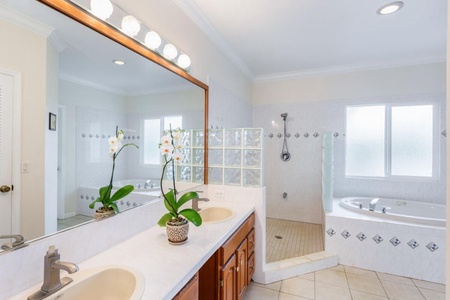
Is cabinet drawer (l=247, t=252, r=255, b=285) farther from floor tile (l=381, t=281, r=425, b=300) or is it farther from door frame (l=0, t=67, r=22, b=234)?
door frame (l=0, t=67, r=22, b=234)

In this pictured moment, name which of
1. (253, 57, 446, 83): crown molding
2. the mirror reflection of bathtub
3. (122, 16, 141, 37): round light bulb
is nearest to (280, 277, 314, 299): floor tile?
the mirror reflection of bathtub

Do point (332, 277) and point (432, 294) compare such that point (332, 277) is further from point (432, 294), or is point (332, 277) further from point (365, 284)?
point (432, 294)

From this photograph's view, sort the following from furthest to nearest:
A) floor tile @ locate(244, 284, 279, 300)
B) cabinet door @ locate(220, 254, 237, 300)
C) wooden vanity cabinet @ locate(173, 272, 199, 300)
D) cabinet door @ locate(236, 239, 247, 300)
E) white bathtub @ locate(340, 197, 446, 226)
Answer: white bathtub @ locate(340, 197, 446, 226) → floor tile @ locate(244, 284, 279, 300) → cabinet door @ locate(236, 239, 247, 300) → cabinet door @ locate(220, 254, 237, 300) → wooden vanity cabinet @ locate(173, 272, 199, 300)

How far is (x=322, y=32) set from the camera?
100 inches

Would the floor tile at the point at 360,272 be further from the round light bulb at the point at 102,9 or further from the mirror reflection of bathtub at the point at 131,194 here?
the round light bulb at the point at 102,9

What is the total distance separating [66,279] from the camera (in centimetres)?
90

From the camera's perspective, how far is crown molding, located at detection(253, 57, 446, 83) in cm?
321

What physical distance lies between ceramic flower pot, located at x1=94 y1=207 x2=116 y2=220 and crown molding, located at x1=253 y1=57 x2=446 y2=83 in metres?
3.48

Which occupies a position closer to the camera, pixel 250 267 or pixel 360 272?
pixel 250 267

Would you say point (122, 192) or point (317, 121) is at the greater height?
point (317, 121)

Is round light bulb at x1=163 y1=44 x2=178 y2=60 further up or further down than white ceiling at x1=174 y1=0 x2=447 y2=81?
further down

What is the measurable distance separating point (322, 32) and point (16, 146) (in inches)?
113

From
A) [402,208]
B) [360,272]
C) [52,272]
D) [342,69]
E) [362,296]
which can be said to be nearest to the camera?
[52,272]

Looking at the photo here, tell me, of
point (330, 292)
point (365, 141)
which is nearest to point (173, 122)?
point (330, 292)
